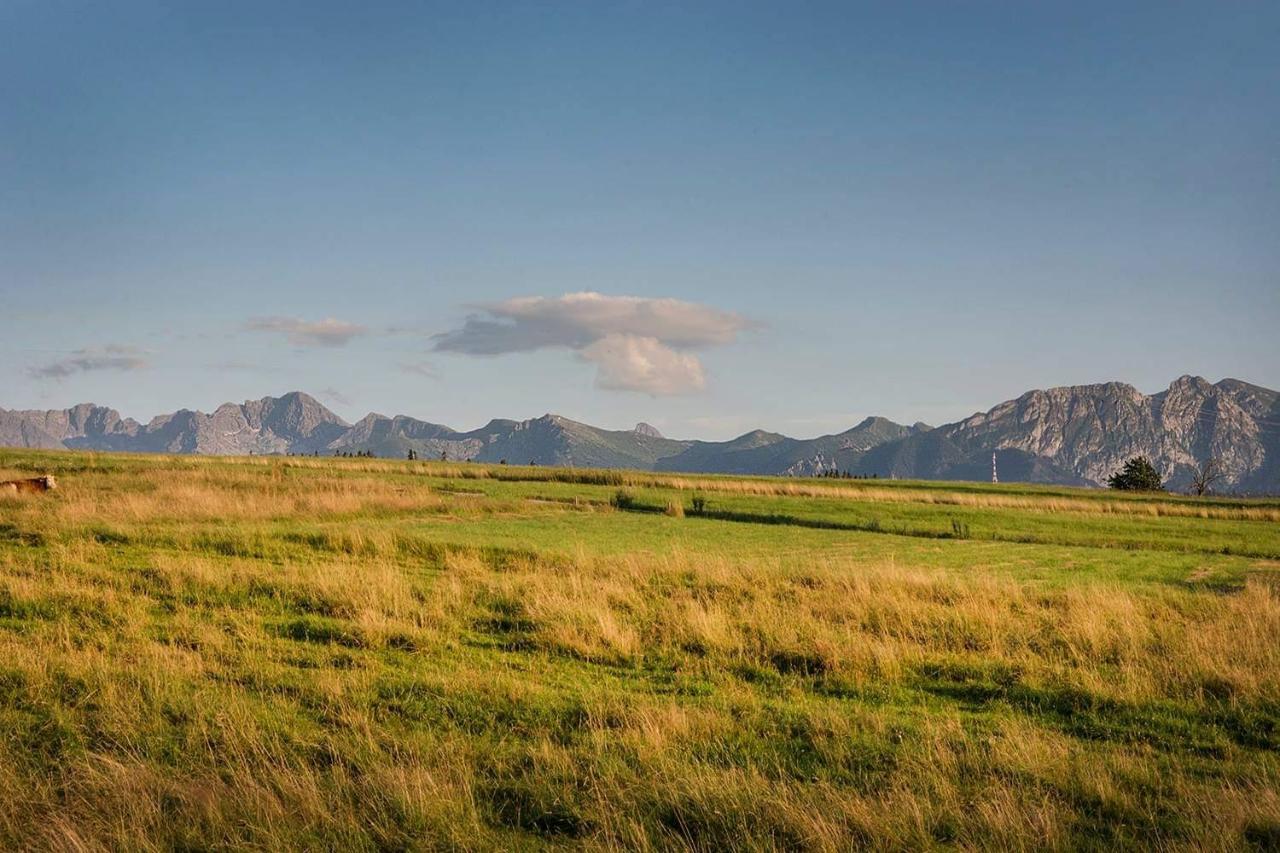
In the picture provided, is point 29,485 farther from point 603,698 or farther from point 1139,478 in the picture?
point 1139,478

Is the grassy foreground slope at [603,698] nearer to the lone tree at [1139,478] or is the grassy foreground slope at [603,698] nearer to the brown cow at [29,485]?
the brown cow at [29,485]

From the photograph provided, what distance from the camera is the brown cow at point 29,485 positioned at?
3438 cm

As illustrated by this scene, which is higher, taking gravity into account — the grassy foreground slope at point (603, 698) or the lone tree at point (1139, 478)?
the lone tree at point (1139, 478)

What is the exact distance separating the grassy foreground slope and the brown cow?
34.1 ft

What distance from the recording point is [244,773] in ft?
24.8

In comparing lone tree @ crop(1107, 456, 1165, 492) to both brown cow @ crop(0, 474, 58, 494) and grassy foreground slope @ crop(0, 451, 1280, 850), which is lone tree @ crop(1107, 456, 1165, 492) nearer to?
grassy foreground slope @ crop(0, 451, 1280, 850)

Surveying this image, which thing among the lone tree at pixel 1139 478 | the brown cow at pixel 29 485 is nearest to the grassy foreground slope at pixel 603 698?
the brown cow at pixel 29 485

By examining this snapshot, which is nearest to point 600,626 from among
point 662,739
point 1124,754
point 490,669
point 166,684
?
point 490,669

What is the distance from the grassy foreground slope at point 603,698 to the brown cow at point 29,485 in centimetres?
1039

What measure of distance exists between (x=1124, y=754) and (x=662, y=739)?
548cm

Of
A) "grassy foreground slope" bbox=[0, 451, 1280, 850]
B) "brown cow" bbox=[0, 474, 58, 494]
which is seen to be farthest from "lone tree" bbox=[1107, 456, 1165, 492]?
"brown cow" bbox=[0, 474, 58, 494]

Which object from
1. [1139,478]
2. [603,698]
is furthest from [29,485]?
[1139,478]

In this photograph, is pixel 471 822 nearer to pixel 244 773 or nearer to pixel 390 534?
pixel 244 773

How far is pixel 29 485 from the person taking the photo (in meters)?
35.7
